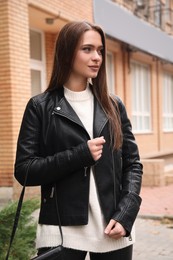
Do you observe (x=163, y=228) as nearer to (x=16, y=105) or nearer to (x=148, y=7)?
(x=16, y=105)

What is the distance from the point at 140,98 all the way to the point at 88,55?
1418 centimetres

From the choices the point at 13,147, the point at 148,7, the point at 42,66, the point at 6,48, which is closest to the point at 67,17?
the point at 42,66

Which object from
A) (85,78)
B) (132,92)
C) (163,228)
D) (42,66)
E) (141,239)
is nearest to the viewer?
(85,78)

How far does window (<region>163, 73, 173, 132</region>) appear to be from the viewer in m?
18.3

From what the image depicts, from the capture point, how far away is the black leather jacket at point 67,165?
183cm

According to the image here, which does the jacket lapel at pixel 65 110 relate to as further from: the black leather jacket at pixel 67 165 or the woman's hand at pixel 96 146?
the woman's hand at pixel 96 146

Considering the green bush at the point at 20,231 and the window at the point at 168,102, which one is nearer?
the green bush at the point at 20,231

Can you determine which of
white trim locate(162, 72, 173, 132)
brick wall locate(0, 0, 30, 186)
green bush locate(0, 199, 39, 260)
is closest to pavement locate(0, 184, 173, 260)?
brick wall locate(0, 0, 30, 186)

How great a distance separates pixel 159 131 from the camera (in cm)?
1677

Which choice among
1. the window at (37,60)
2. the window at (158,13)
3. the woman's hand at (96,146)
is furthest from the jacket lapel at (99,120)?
the window at (158,13)

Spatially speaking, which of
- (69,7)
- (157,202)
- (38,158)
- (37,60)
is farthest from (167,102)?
(38,158)

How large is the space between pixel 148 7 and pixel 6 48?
32.6ft

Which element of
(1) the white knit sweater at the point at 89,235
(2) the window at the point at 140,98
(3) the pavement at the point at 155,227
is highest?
(2) the window at the point at 140,98

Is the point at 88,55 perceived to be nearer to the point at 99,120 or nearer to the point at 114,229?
the point at 99,120
